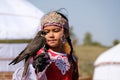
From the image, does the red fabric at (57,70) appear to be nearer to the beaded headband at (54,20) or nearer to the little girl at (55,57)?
the little girl at (55,57)

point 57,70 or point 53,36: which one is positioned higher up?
point 53,36

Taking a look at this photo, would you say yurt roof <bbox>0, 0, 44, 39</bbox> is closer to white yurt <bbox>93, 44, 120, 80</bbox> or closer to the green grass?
white yurt <bbox>93, 44, 120, 80</bbox>

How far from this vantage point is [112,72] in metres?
9.34

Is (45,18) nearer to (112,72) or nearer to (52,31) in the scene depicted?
(52,31)

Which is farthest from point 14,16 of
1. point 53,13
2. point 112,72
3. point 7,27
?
point 53,13

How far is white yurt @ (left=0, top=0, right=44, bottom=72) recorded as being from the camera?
7723 mm

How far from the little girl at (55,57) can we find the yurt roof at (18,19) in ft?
12.1

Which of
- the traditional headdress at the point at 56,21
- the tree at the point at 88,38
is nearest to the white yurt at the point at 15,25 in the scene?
the traditional headdress at the point at 56,21

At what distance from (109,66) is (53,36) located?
5.68 meters

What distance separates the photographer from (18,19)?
330 inches

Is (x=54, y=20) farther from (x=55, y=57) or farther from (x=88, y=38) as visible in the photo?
(x=88, y=38)

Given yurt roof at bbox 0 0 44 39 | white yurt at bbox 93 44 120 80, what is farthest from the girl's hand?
white yurt at bbox 93 44 120 80

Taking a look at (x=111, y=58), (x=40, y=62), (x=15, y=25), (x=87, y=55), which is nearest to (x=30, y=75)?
(x=40, y=62)

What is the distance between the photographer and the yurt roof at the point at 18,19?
7.94 meters
